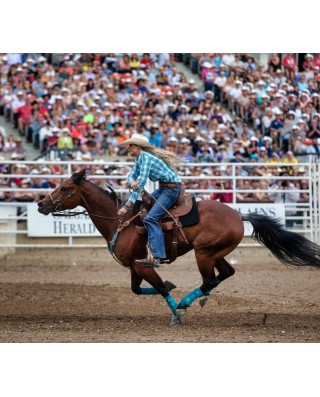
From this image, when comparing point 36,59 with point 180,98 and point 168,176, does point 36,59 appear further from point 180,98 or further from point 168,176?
point 168,176

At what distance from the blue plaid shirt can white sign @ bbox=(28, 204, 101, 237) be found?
23.6 ft

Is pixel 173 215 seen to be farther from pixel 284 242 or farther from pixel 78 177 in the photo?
pixel 284 242

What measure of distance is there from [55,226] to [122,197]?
1.43m

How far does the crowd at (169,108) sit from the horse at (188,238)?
7193 mm

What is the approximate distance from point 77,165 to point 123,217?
7697mm

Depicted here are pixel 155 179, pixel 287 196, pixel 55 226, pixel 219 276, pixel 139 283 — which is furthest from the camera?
pixel 287 196

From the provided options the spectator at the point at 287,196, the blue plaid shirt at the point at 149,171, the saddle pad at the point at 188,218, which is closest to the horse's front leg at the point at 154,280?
the saddle pad at the point at 188,218

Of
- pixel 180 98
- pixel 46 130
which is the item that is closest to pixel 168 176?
pixel 46 130

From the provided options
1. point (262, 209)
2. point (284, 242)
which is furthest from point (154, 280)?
point (262, 209)

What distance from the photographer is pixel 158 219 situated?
9.74 m

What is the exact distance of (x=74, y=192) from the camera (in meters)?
10.3

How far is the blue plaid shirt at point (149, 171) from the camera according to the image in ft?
31.6

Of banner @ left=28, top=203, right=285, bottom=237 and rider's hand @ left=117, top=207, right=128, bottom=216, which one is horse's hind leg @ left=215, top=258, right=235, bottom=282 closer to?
rider's hand @ left=117, top=207, right=128, bottom=216

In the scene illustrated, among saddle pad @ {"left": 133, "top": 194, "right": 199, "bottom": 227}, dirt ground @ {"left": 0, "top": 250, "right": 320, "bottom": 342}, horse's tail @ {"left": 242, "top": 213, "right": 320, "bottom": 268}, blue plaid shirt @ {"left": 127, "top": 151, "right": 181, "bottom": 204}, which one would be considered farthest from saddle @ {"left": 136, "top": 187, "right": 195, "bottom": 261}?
dirt ground @ {"left": 0, "top": 250, "right": 320, "bottom": 342}
